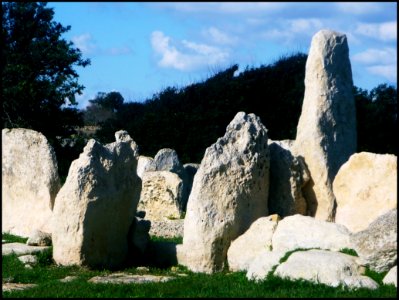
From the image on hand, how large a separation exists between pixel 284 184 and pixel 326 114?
235 centimetres

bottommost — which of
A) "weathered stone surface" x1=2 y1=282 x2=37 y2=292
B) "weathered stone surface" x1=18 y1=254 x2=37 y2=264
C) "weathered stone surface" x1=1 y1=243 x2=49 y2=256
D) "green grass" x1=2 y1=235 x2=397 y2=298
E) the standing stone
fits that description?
"weathered stone surface" x1=2 y1=282 x2=37 y2=292

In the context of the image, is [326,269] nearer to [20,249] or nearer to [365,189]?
[365,189]

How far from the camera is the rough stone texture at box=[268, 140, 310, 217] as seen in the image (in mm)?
18766

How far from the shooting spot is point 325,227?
632 inches

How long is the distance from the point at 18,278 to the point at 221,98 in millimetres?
23836

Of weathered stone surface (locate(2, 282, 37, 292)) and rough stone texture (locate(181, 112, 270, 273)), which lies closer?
weathered stone surface (locate(2, 282, 37, 292))

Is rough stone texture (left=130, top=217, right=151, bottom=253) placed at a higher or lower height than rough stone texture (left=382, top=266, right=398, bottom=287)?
higher

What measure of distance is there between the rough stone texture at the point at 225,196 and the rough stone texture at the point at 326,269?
2.83 metres

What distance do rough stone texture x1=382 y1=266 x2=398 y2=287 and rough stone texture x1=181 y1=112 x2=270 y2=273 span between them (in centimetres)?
409

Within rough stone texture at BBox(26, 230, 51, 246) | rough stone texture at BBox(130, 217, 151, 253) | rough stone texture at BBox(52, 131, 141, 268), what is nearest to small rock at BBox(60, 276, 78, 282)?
rough stone texture at BBox(52, 131, 141, 268)

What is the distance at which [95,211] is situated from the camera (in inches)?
695

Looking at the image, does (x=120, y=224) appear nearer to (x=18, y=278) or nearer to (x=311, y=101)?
(x=18, y=278)

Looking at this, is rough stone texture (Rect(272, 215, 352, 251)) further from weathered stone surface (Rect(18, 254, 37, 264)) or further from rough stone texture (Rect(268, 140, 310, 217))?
weathered stone surface (Rect(18, 254, 37, 264))

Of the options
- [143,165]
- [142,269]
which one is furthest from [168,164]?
[142,269]
